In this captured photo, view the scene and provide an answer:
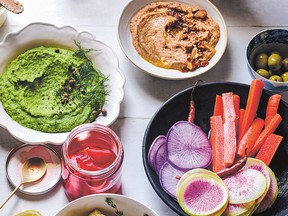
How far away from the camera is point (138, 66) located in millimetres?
1803

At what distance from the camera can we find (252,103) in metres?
1.69

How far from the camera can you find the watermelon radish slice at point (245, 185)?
154cm

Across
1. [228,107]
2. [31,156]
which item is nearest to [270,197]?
[228,107]

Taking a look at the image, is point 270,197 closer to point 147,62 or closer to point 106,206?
point 106,206

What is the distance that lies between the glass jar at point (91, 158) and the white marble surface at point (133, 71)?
4.2 inches

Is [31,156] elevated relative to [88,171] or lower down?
lower down

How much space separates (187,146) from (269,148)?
24 centimetres

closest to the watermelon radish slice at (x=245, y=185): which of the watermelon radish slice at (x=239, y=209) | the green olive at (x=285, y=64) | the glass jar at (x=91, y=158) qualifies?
the watermelon radish slice at (x=239, y=209)

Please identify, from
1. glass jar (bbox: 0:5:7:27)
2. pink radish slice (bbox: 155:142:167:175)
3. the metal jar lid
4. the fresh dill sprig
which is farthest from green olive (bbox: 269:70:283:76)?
glass jar (bbox: 0:5:7:27)

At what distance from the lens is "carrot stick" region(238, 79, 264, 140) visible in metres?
1.69

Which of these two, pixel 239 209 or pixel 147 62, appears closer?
pixel 239 209

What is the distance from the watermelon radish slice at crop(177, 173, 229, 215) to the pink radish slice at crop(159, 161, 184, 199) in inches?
1.9

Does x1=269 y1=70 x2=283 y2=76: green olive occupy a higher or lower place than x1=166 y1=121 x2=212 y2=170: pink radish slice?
higher

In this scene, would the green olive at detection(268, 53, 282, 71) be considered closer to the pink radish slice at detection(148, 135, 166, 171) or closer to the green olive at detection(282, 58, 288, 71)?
the green olive at detection(282, 58, 288, 71)
